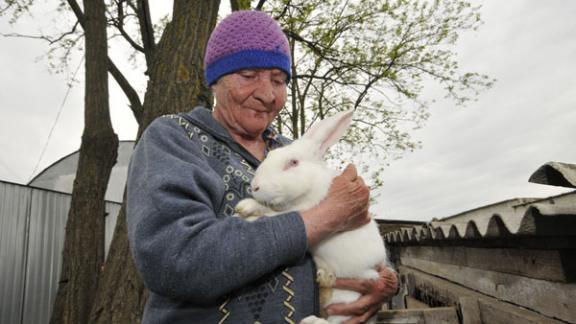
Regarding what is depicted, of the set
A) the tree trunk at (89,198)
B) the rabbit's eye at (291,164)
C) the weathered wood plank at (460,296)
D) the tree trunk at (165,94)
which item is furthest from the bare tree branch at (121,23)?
the rabbit's eye at (291,164)

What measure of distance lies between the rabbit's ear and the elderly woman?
0.98 ft

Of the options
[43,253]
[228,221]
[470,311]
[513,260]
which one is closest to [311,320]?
[228,221]

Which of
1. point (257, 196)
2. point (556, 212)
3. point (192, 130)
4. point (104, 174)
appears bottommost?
point (556, 212)

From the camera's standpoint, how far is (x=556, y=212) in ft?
5.57

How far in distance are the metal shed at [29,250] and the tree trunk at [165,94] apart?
6956 millimetres

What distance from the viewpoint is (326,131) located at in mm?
2195

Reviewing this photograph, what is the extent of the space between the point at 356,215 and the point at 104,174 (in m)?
5.36

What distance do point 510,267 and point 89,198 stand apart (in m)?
5.45

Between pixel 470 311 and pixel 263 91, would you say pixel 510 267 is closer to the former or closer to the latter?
pixel 470 311

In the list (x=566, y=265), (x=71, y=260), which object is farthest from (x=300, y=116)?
(x=566, y=265)

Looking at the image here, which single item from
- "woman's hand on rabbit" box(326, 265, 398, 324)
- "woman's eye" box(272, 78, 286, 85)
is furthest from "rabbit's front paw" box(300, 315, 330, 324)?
"woman's eye" box(272, 78, 286, 85)

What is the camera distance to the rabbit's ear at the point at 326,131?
2189 millimetres

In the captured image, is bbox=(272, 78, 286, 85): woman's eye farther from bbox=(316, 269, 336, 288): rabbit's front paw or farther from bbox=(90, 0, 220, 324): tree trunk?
bbox=(90, 0, 220, 324): tree trunk

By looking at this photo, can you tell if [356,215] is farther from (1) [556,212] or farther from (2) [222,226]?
(1) [556,212]
